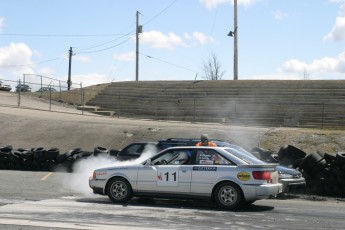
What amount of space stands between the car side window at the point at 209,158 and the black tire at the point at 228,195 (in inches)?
20.1

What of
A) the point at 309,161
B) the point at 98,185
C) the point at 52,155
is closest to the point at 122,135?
the point at 52,155

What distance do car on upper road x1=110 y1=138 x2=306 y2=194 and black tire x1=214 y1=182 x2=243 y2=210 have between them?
78.9 inches

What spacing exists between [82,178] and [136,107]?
28.2m

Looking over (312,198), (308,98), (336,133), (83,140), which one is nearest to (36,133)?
(83,140)

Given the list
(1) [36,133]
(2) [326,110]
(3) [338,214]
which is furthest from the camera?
(2) [326,110]

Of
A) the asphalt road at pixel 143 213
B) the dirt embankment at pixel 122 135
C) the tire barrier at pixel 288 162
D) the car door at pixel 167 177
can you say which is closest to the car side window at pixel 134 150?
the tire barrier at pixel 288 162

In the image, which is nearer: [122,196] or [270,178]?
[270,178]

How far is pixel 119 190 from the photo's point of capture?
451 inches

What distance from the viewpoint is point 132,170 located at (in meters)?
11.4

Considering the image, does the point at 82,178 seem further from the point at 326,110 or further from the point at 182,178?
the point at 326,110

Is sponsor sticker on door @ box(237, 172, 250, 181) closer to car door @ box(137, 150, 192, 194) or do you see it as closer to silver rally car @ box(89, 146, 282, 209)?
silver rally car @ box(89, 146, 282, 209)

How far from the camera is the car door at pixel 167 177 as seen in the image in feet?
36.0

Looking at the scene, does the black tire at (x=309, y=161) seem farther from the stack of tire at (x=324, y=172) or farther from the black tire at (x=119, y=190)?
the black tire at (x=119, y=190)

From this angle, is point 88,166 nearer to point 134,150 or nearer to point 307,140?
Result: point 134,150
